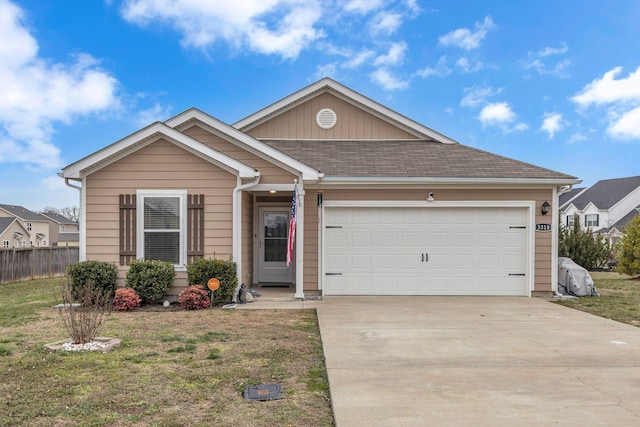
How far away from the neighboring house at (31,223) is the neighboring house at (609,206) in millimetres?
47477

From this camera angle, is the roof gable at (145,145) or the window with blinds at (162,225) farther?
the window with blinds at (162,225)

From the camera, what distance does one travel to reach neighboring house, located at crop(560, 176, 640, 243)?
34344 millimetres

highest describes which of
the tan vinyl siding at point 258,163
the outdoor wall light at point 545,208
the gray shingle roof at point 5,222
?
the tan vinyl siding at point 258,163

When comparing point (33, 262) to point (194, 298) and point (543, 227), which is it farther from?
point (543, 227)

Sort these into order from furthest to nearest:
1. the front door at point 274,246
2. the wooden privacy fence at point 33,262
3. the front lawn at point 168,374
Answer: the wooden privacy fence at point 33,262 < the front door at point 274,246 < the front lawn at point 168,374

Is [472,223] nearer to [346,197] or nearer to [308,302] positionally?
[346,197]

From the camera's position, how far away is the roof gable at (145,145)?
348 inches

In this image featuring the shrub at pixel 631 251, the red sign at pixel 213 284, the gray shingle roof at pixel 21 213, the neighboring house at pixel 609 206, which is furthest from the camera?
the gray shingle roof at pixel 21 213

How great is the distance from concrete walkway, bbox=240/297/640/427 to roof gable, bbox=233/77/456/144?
20.7 feet

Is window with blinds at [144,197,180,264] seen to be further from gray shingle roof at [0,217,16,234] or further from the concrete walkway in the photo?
gray shingle roof at [0,217,16,234]

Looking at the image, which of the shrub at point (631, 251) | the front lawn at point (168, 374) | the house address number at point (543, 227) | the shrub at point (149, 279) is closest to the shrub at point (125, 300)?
the shrub at point (149, 279)

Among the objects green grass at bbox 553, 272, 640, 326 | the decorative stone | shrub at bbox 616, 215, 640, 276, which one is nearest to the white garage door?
green grass at bbox 553, 272, 640, 326

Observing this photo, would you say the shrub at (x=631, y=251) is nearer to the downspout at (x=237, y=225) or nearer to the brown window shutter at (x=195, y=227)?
the downspout at (x=237, y=225)

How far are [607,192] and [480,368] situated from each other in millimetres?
38989
